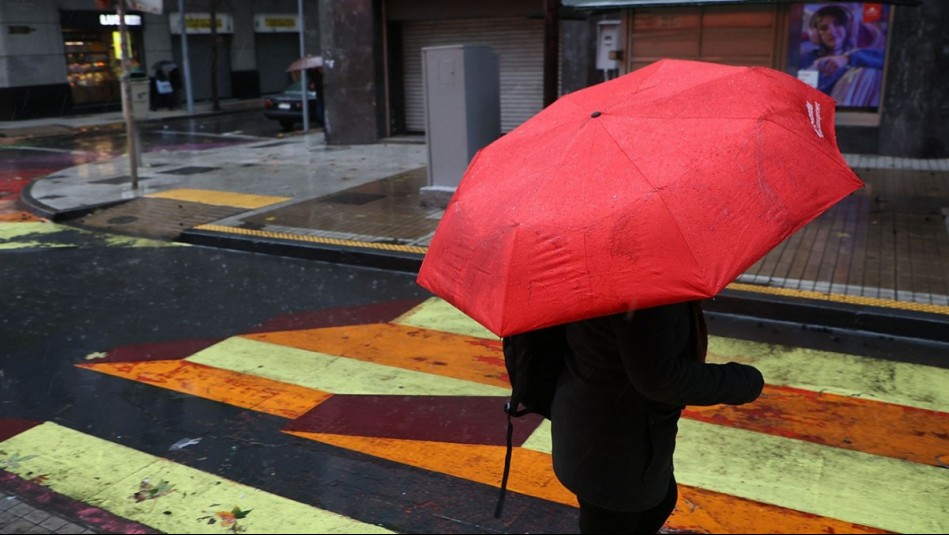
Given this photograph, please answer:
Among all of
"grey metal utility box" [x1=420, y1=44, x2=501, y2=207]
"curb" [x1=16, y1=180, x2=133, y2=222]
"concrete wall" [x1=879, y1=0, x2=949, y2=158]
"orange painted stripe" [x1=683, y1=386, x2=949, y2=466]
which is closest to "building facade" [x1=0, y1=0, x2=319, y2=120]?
"curb" [x1=16, y1=180, x2=133, y2=222]

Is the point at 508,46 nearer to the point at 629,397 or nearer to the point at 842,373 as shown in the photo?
the point at 842,373

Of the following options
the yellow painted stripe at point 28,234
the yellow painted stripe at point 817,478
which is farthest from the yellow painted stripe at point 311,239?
the yellow painted stripe at point 817,478

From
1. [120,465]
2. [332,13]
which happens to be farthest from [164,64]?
[120,465]

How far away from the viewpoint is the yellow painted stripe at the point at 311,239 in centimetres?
851

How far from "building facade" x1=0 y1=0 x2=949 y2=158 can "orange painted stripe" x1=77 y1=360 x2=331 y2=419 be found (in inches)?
192

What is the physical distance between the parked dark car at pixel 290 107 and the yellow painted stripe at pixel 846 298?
1658 cm

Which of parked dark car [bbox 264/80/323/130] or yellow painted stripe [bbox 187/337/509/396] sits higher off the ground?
parked dark car [bbox 264/80/323/130]

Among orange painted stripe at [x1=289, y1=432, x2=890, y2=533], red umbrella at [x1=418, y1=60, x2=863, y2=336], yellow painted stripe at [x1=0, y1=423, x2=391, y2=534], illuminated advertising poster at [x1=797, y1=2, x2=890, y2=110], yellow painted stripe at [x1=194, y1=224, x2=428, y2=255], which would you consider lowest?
yellow painted stripe at [x1=0, y1=423, x2=391, y2=534]

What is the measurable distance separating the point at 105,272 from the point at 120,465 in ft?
14.7

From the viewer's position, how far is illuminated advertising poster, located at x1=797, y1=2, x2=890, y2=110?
13555 millimetres

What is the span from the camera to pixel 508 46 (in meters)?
17.5

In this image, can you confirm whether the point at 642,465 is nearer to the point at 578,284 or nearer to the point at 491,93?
the point at 578,284

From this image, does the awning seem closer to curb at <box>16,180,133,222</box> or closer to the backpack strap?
curb at <box>16,180,133,222</box>

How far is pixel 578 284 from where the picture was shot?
7.04ft
